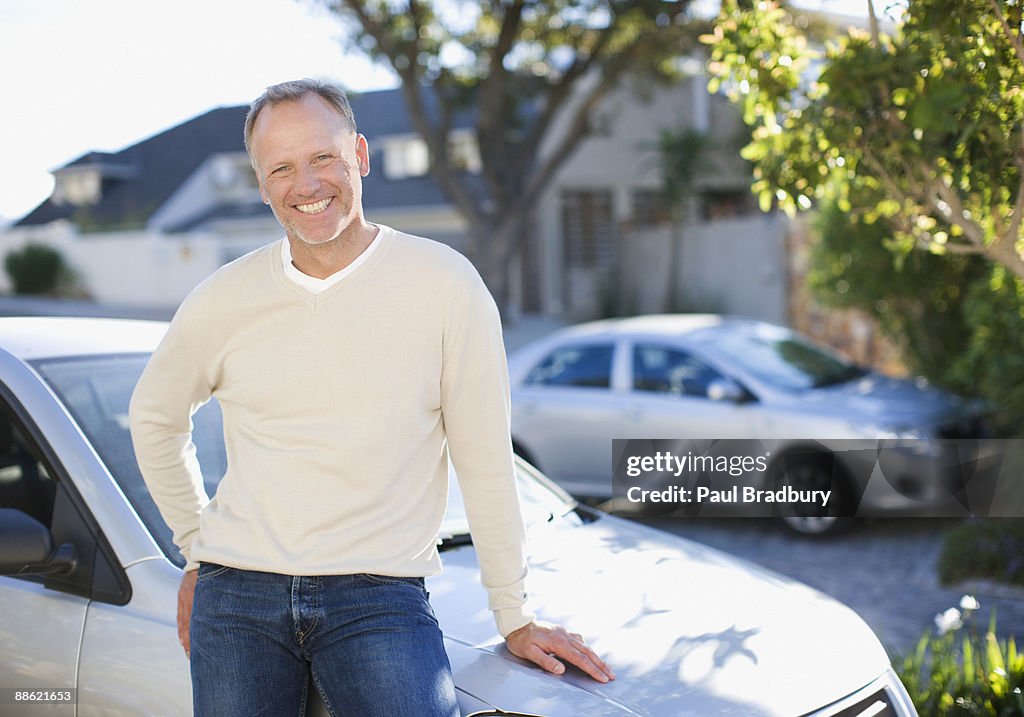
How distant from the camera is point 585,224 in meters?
22.0

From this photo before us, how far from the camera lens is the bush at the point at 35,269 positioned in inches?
989

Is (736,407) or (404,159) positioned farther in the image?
(404,159)

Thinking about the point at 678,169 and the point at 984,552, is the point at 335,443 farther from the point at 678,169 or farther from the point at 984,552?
the point at 678,169

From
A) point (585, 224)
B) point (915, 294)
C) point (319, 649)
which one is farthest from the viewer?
point (585, 224)

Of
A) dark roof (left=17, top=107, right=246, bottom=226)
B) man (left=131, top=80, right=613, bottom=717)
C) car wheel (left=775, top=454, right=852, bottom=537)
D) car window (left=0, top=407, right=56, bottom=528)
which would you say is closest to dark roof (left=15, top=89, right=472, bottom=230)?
dark roof (left=17, top=107, right=246, bottom=226)

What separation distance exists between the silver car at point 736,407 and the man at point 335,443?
18.2ft

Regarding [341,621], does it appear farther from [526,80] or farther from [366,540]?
[526,80]

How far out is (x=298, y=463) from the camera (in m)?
2.30

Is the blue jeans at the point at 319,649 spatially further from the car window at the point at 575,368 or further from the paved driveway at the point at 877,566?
the car window at the point at 575,368

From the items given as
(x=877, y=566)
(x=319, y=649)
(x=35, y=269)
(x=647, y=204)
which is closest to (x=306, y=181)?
(x=319, y=649)

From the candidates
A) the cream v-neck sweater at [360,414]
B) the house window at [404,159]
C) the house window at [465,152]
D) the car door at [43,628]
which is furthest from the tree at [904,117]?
the house window at [404,159]

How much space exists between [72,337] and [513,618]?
1.80 meters

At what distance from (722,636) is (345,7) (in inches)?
550

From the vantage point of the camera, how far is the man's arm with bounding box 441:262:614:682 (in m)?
2.36
